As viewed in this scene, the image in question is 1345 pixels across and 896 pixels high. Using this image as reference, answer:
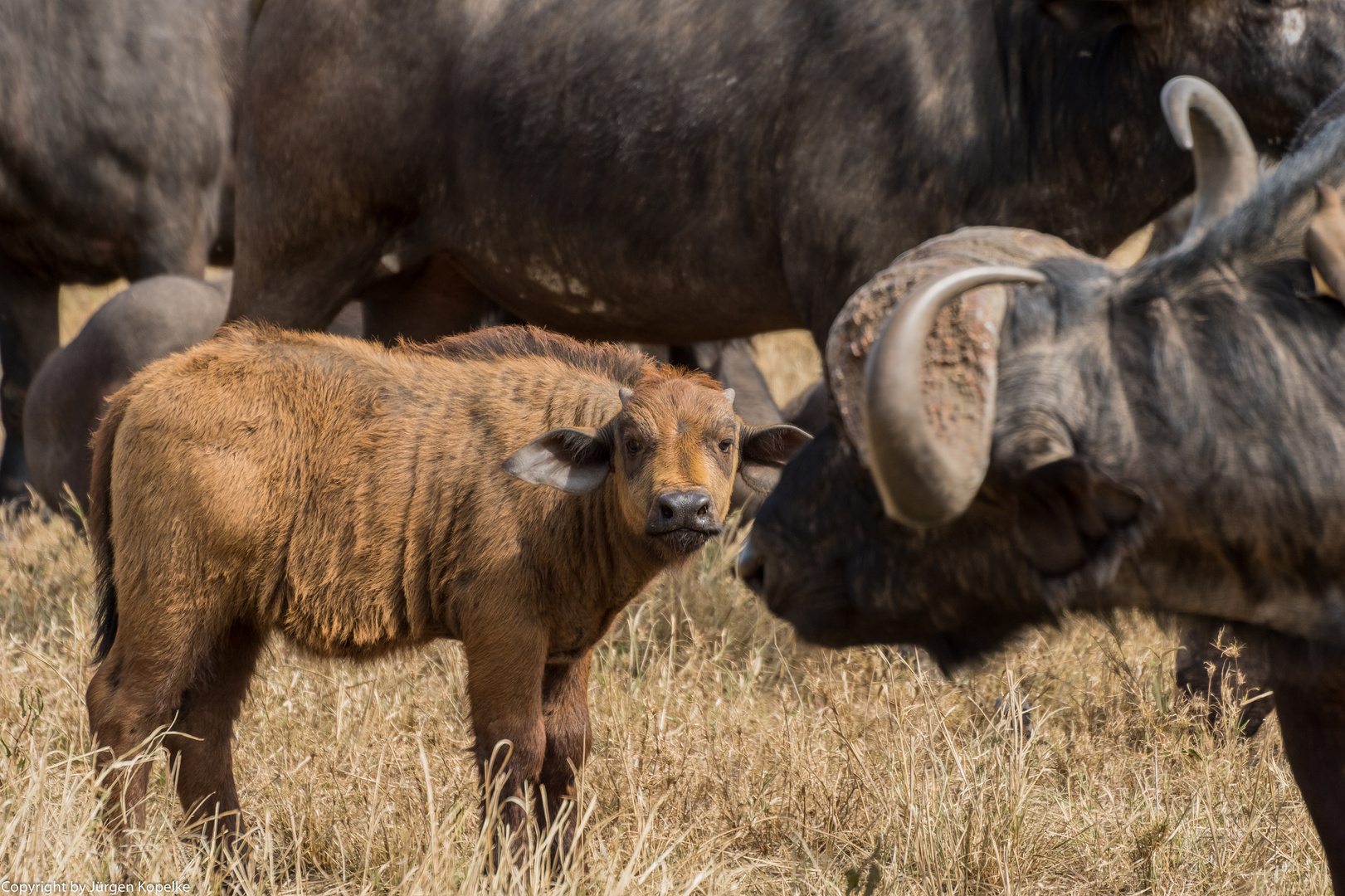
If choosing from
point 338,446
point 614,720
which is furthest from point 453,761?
point 338,446

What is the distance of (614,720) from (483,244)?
151 centimetres

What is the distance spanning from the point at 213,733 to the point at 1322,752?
242 centimetres

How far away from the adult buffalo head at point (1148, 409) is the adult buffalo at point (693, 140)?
59.7 inches

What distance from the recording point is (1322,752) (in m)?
2.85

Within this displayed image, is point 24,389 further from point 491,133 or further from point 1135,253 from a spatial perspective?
point 1135,253

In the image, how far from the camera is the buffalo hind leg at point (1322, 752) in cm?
283

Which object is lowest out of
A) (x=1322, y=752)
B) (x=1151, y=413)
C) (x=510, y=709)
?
(x=510, y=709)

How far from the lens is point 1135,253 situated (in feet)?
37.1

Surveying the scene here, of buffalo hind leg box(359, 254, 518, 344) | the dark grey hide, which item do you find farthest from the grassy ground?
the dark grey hide

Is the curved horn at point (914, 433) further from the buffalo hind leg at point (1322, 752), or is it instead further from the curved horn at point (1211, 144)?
the buffalo hind leg at point (1322, 752)

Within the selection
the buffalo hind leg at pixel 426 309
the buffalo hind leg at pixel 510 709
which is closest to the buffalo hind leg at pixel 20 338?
the buffalo hind leg at pixel 426 309

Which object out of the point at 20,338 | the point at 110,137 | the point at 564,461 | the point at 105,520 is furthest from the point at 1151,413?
the point at 20,338

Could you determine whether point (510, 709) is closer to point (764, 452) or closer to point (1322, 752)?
point (764, 452)
